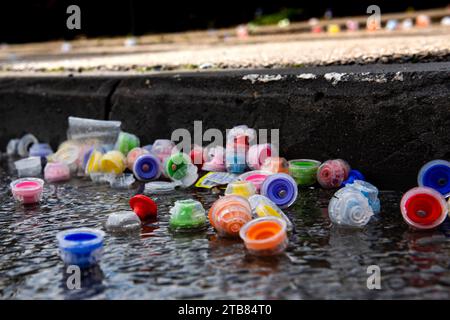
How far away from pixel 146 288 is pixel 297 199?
1054 mm

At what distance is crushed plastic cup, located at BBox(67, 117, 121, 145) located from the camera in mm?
3586

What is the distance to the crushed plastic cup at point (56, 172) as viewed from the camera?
3.25 meters

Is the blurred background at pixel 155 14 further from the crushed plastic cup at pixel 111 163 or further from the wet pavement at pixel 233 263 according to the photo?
the wet pavement at pixel 233 263

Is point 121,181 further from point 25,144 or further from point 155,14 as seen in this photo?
point 155,14

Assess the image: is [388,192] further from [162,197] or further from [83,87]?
[83,87]

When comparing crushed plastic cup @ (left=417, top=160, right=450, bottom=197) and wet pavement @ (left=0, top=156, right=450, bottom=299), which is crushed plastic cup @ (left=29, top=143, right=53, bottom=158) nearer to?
wet pavement @ (left=0, top=156, right=450, bottom=299)

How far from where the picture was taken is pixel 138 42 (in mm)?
9344

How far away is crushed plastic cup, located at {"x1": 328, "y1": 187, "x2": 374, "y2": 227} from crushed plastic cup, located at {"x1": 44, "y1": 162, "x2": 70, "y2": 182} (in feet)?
5.20

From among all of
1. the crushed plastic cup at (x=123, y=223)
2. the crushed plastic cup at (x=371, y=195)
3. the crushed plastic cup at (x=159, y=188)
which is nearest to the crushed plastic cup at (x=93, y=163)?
the crushed plastic cup at (x=159, y=188)

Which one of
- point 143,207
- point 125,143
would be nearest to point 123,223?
point 143,207

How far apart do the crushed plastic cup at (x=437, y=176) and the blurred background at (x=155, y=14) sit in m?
9.58

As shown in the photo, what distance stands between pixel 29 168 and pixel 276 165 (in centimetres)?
141

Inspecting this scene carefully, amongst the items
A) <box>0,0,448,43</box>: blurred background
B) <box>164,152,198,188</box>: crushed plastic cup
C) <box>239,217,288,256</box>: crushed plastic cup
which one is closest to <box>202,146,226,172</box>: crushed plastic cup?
<box>164,152,198,188</box>: crushed plastic cup
